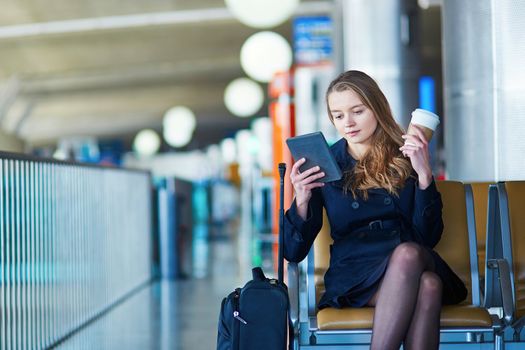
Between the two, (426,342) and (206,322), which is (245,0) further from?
(426,342)

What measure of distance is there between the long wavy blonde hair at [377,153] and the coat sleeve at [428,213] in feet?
0.32

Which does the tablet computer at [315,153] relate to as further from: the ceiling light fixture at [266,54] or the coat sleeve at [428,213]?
the ceiling light fixture at [266,54]

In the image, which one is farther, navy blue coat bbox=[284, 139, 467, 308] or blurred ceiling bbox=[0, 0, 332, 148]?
blurred ceiling bbox=[0, 0, 332, 148]

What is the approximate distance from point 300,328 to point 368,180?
1.94 ft

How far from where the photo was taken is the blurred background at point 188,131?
15.9ft

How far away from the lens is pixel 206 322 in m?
6.42

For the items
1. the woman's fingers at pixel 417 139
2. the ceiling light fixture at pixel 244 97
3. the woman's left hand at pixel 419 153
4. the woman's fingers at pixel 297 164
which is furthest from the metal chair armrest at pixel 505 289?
the ceiling light fixture at pixel 244 97

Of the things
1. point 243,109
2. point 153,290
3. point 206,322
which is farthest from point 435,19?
point 206,322

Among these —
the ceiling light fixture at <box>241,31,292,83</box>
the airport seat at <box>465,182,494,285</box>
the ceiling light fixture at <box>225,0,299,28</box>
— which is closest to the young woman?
the airport seat at <box>465,182,494,285</box>

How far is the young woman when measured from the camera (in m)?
3.18

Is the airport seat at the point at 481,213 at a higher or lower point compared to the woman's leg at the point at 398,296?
higher

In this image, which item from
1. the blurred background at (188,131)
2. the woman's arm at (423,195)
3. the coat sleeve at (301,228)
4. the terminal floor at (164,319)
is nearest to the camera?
the woman's arm at (423,195)

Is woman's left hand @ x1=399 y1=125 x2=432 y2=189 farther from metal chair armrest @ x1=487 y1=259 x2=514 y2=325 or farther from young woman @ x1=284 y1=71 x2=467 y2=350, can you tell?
metal chair armrest @ x1=487 y1=259 x2=514 y2=325

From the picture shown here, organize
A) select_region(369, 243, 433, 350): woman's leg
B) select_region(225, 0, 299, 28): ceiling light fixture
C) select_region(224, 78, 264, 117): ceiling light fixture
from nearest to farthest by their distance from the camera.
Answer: select_region(369, 243, 433, 350): woman's leg → select_region(225, 0, 299, 28): ceiling light fixture → select_region(224, 78, 264, 117): ceiling light fixture
